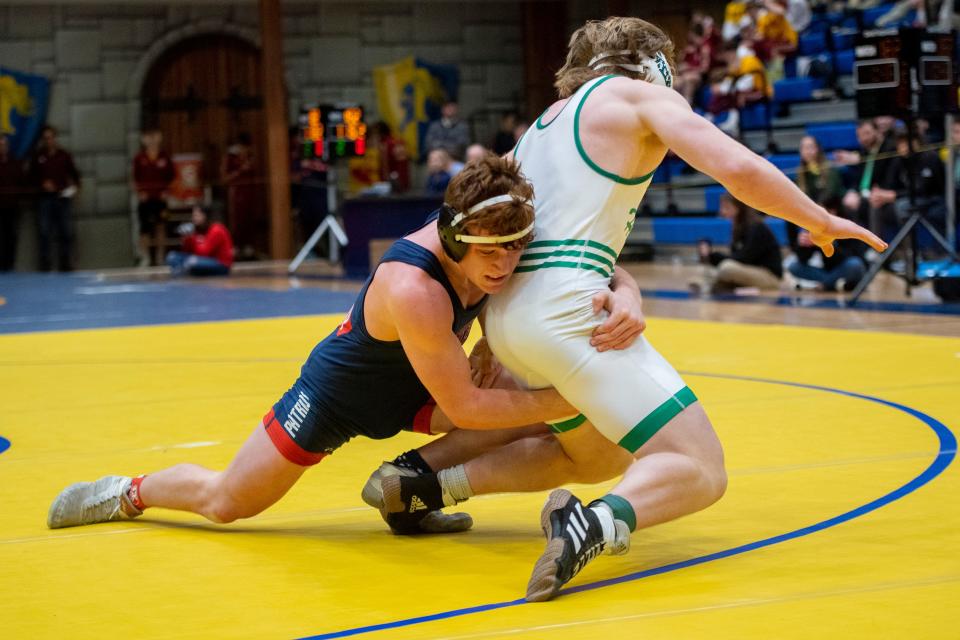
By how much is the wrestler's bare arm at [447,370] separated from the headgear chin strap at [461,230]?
8 centimetres

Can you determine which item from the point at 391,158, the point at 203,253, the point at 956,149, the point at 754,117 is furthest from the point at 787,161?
the point at 203,253

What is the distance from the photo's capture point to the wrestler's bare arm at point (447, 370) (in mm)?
2936

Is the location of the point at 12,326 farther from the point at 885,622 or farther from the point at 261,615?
the point at 885,622

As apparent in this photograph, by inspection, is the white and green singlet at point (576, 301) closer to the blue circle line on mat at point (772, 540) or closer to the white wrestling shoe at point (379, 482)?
the blue circle line on mat at point (772, 540)

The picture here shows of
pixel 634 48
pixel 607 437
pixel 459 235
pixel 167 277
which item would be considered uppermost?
pixel 634 48

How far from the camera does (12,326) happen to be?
9281mm

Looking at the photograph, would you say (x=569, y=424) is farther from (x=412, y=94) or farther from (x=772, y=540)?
(x=412, y=94)

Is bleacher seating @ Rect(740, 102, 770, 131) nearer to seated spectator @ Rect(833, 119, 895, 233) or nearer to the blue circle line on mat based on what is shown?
seated spectator @ Rect(833, 119, 895, 233)

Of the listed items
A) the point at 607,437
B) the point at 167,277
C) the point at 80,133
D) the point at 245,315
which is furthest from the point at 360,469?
the point at 80,133

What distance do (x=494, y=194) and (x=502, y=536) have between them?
86 centimetres

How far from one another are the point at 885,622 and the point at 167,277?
13010mm

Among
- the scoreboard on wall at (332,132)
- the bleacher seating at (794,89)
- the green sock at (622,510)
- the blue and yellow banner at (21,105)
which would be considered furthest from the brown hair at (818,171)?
the blue and yellow banner at (21,105)

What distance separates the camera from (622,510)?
9.17ft

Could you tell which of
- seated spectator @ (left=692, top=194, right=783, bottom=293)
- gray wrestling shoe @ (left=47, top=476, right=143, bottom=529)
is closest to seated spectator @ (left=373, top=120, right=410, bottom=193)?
seated spectator @ (left=692, top=194, right=783, bottom=293)
